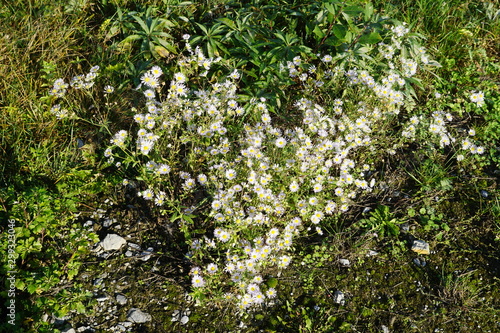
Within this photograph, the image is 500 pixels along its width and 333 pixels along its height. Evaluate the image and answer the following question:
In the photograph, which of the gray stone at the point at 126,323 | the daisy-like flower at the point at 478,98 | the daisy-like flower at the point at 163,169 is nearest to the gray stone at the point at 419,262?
the daisy-like flower at the point at 478,98

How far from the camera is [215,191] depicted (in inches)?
103

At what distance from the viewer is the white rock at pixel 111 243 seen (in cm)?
274

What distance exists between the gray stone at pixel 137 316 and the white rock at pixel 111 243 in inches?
18.1

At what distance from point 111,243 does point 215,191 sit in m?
0.77

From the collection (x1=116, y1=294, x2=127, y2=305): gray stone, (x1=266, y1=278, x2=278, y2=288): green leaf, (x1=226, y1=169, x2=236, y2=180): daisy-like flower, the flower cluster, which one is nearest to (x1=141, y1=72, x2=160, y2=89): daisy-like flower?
the flower cluster

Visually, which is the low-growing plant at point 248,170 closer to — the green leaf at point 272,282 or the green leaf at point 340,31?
the green leaf at point 272,282

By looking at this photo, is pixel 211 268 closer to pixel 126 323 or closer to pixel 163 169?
pixel 126 323

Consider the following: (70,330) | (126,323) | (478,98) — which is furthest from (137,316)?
(478,98)

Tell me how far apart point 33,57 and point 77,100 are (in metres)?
0.53

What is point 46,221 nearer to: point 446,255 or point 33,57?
point 33,57

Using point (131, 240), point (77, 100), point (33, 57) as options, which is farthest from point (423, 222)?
point (33, 57)

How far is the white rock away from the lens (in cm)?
274

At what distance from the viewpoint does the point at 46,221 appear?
99.2 inches

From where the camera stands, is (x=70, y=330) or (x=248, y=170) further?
(x=248, y=170)
